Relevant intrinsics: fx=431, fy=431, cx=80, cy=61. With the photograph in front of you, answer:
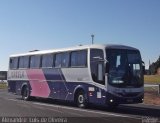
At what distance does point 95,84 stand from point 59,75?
427 cm

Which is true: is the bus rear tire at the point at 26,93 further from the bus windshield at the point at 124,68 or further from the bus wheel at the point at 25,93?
the bus windshield at the point at 124,68

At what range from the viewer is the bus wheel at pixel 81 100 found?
73.9 ft

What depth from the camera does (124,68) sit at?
2106 cm

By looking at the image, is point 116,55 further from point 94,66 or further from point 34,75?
point 34,75

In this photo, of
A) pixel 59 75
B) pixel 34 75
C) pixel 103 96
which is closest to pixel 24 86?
pixel 34 75

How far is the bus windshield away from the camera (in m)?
20.9

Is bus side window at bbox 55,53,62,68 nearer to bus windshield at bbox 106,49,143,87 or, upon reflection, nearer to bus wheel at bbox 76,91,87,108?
bus wheel at bbox 76,91,87,108

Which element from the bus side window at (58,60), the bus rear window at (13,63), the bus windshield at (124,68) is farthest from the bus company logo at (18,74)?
the bus windshield at (124,68)

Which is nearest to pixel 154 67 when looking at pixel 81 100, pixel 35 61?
pixel 35 61

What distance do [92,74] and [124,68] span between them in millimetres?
1783

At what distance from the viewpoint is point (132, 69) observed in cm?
2139

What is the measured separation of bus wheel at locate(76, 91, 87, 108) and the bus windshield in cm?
245

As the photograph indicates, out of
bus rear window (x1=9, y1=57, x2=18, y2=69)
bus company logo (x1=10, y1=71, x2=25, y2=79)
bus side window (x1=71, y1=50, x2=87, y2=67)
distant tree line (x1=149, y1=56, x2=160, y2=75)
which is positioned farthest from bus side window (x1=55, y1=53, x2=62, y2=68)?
distant tree line (x1=149, y1=56, x2=160, y2=75)

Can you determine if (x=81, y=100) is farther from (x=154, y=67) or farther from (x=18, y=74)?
(x=154, y=67)
